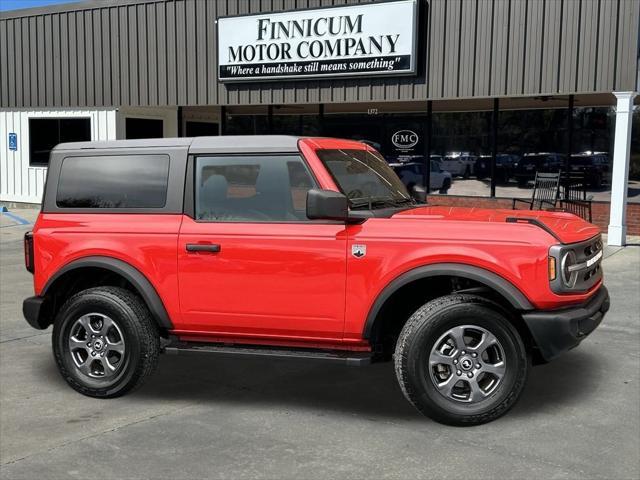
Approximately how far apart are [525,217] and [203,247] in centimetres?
223

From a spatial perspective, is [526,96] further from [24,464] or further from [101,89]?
[24,464]

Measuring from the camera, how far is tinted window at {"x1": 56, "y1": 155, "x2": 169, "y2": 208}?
18.0ft

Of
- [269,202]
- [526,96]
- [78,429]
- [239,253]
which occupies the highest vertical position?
[526,96]

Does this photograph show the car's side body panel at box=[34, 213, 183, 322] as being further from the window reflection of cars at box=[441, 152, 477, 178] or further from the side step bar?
the window reflection of cars at box=[441, 152, 477, 178]

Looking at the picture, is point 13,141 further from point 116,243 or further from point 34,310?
point 116,243

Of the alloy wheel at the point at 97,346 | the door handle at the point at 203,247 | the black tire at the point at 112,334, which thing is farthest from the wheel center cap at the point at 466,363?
the alloy wheel at the point at 97,346

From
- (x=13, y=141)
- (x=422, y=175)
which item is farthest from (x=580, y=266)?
(x=13, y=141)

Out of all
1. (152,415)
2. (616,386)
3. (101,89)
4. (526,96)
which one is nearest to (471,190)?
(526,96)

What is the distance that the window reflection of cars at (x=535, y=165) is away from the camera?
17.3 meters

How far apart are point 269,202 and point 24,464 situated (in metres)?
2.26

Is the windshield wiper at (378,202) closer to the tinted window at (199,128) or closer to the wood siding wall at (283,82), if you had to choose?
the wood siding wall at (283,82)

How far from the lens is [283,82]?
18812mm

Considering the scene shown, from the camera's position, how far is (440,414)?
4711mm

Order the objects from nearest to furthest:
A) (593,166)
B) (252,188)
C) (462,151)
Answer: (252,188) < (593,166) < (462,151)
